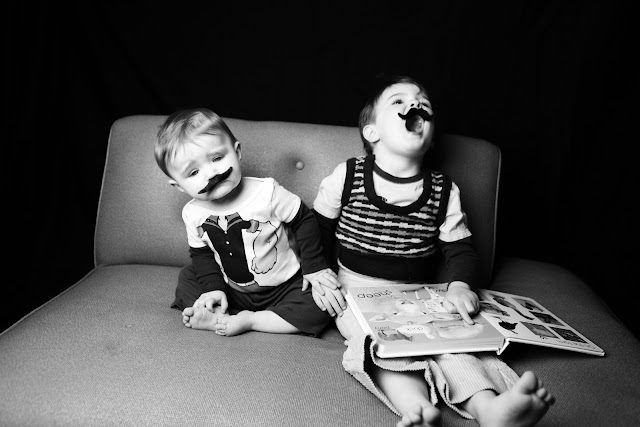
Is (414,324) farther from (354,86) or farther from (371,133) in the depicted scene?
(354,86)

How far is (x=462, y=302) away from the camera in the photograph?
126cm

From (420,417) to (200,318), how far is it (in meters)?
0.59

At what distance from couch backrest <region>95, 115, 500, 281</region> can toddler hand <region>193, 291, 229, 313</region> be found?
0.90 ft

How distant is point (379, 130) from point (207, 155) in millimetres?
448

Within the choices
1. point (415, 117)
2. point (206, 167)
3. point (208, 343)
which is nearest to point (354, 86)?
point (415, 117)

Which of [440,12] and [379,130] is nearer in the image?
[379,130]

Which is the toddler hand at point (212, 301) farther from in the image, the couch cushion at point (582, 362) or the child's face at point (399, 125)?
the couch cushion at point (582, 362)

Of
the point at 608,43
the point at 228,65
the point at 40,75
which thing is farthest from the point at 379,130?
the point at 40,75

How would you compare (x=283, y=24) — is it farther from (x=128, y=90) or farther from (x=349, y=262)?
(x=349, y=262)

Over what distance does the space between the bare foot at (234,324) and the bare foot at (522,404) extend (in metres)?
0.60

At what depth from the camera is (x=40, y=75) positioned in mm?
2074

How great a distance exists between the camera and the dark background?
1.88 metres

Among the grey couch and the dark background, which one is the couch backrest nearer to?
the grey couch

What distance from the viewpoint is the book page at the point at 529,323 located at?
119 centimetres
